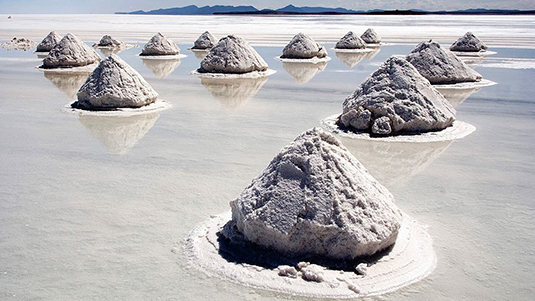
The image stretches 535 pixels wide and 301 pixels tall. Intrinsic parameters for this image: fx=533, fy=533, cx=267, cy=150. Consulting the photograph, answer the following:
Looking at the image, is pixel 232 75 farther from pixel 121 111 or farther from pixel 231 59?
pixel 121 111

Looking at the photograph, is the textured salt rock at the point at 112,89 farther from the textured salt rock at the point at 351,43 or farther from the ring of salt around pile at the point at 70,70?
the textured salt rock at the point at 351,43

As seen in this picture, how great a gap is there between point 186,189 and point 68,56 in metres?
11.5

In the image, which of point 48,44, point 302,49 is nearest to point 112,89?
point 302,49

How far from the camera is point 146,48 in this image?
63.5ft

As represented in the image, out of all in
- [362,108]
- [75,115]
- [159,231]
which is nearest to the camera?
[159,231]

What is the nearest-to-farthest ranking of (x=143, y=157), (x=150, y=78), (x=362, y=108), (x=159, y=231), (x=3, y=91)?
1. (x=159, y=231)
2. (x=143, y=157)
3. (x=362, y=108)
4. (x=3, y=91)
5. (x=150, y=78)

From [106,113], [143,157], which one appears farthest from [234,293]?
[106,113]

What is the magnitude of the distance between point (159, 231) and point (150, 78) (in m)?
9.72

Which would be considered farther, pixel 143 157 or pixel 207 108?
pixel 207 108

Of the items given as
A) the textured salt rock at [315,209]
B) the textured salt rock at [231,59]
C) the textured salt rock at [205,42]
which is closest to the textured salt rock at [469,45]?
the textured salt rock at [205,42]

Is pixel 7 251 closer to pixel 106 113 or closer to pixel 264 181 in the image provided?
pixel 264 181

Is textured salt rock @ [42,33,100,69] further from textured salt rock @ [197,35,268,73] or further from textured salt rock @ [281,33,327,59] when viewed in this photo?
textured salt rock @ [281,33,327,59]

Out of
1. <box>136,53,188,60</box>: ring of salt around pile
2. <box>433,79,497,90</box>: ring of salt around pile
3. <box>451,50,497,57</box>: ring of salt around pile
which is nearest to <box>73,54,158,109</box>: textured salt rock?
<box>433,79,497,90</box>: ring of salt around pile

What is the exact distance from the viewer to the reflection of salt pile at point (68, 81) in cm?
1143
